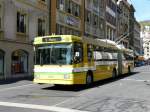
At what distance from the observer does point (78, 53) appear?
62.8ft

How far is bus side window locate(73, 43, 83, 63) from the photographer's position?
1895 centimetres

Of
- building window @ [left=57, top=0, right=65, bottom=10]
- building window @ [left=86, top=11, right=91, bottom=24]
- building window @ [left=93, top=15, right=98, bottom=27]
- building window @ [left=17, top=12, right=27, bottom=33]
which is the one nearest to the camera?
building window @ [left=17, top=12, right=27, bottom=33]

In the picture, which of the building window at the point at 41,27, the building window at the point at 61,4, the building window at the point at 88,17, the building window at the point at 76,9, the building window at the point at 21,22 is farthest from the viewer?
the building window at the point at 88,17

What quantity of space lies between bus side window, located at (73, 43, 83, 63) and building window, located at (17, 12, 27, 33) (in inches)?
579

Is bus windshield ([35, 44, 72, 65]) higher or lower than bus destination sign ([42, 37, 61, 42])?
lower

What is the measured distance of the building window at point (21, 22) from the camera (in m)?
33.5

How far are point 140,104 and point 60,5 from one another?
1175 inches

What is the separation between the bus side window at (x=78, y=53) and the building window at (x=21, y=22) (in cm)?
1471

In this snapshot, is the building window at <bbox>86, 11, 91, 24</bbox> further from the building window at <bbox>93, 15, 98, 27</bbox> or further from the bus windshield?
the bus windshield

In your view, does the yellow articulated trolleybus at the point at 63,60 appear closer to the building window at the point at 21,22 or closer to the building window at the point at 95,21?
the building window at the point at 21,22

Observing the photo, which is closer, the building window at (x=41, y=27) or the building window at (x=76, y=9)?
the building window at (x=41, y=27)

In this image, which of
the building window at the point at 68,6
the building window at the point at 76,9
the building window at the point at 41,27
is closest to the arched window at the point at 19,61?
the building window at the point at 41,27

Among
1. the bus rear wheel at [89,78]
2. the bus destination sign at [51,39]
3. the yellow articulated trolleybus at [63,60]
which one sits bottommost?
the bus rear wheel at [89,78]

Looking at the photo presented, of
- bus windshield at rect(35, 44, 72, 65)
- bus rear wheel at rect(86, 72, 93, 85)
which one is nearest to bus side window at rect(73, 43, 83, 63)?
bus windshield at rect(35, 44, 72, 65)
